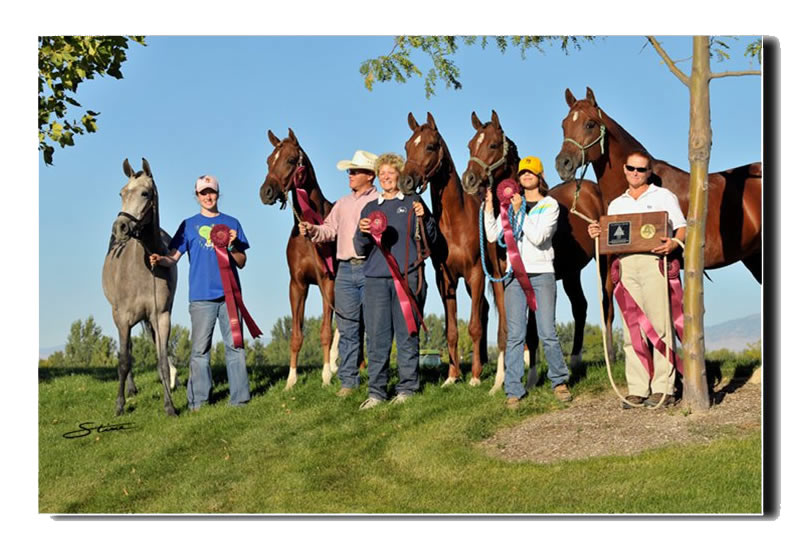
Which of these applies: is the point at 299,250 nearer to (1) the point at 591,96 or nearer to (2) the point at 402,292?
(2) the point at 402,292

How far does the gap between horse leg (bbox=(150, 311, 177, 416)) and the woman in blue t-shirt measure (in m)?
0.26

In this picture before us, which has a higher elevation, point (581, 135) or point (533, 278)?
point (581, 135)

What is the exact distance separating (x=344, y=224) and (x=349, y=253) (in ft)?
1.12

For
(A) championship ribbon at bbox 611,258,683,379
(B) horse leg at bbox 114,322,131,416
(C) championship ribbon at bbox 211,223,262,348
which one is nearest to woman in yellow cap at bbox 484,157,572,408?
(A) championship ribbon at bbox 611,258,683,379

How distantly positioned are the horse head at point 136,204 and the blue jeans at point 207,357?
1.00m

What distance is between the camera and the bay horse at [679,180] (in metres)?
11.3

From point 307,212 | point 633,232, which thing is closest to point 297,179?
point 307,212

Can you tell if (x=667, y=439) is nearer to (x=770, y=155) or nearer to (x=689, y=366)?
(x=689, y=366)

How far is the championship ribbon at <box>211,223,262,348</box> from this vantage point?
38.5 ft

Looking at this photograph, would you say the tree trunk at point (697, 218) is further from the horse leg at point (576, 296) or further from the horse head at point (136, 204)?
the horse head at point (136, 204)

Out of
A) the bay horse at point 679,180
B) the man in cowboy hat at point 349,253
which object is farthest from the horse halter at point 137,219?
the bay horse at point 679,180

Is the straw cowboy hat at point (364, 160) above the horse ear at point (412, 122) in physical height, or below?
below

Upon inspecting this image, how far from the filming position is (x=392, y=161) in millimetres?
11672
